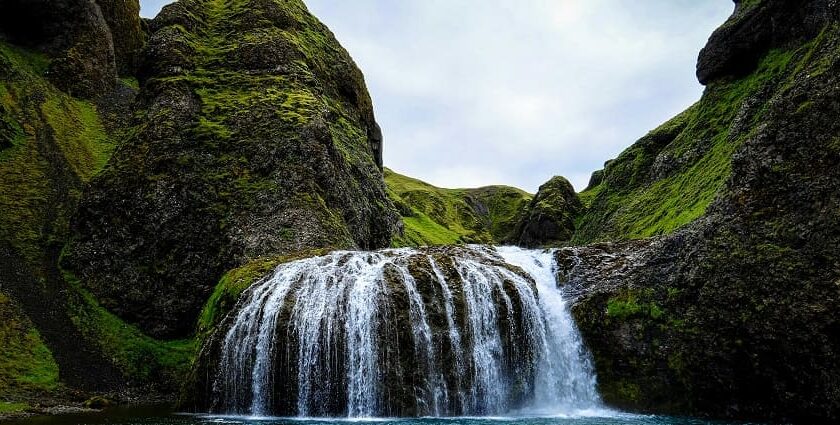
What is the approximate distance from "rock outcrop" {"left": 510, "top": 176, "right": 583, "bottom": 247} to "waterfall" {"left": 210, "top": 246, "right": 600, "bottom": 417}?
272ft

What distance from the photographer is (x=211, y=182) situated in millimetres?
49156

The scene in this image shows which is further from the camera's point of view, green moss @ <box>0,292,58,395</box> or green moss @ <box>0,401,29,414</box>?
green moss @ <box>0,292,58,395</box>

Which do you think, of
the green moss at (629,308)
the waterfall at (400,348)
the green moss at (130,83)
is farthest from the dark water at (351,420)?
the green moss at (130,83)

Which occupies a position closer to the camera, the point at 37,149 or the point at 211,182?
the point at 211,182

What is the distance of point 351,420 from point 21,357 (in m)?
22.6

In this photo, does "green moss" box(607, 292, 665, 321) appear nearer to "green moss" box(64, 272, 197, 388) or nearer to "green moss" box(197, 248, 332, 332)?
"green moss" box(197, 248, 332, 332)

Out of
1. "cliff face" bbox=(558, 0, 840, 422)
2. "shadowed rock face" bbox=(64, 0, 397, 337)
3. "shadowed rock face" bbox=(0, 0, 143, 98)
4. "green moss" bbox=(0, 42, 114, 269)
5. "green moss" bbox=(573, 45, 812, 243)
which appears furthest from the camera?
"shadowed rock face" bbox=(0, 0, 143, 98)

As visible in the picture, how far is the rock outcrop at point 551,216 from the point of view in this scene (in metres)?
113

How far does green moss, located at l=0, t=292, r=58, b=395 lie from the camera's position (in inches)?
1196

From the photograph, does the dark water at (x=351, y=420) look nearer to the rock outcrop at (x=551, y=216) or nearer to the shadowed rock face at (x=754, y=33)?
the shadowed rock face at (x=754, y=33)


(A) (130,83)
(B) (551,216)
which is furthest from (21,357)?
(B) (551,216)

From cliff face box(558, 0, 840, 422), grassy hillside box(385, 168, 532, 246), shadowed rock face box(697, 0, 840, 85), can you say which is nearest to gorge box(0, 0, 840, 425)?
cliff face box(558, 0, 840, 422)

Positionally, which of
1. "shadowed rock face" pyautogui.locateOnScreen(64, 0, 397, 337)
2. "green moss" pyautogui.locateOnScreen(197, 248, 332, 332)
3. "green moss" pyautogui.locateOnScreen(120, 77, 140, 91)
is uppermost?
"green moss" pyautogui.locateOnScreen(120, 77, 140, 91)

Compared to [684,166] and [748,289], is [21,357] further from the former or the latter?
[684,166]
